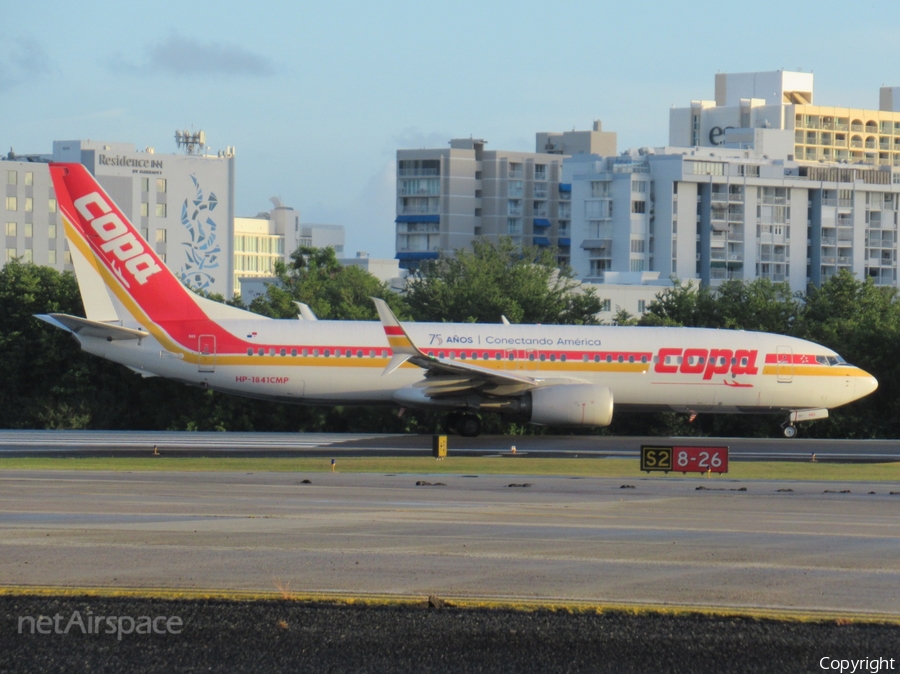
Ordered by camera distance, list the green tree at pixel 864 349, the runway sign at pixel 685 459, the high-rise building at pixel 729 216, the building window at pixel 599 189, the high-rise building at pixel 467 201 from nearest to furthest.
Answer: the runway sign at pixel 685 459 < the green tree at pixel 864 349 < the high-rise building at pixel 729 216 < the building window at pixel 599 189 < the high-rise building at pixel 467 201

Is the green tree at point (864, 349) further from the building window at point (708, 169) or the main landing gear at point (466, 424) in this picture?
the building window at point (708, 169)

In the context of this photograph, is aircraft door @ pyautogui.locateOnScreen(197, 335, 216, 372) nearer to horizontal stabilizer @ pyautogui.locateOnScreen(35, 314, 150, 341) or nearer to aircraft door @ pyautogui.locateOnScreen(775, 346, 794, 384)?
horizontal stabilizer @ pyautogui.locateOnScreen(35, 314, 150, 341)

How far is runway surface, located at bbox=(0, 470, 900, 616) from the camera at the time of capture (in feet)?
39.5

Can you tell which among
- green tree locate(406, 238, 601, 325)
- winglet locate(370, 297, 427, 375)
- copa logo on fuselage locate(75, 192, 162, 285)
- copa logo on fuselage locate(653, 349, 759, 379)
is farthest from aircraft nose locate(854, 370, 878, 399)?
copa logo on fuselage locate(75, 192, 162, 285)

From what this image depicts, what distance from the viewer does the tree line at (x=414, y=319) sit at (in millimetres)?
44594

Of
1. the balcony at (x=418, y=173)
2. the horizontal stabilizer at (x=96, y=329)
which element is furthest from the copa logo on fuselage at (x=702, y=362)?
the balcony at (x=418, y=173)

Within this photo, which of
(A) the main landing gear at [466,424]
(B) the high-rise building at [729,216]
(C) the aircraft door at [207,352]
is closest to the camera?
(C) the aircraft door at [207,352]

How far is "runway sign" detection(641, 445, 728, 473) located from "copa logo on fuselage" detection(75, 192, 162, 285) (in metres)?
17.6

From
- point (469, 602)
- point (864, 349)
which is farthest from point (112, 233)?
point (469, 602)

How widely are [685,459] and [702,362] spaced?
1062 centimetres

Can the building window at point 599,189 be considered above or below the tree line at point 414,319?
above

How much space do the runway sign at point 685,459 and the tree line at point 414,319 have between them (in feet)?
43.9

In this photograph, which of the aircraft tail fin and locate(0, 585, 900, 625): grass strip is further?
the aircraft tail fin

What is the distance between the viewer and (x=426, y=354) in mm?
36000
